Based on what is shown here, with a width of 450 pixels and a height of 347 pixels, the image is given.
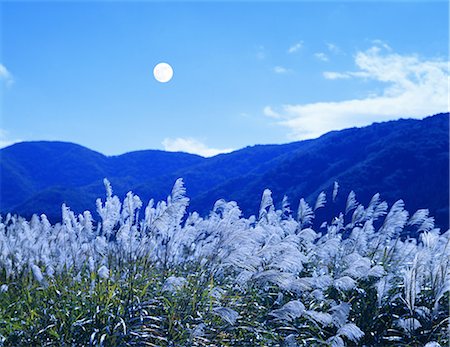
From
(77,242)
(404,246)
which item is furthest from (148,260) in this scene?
(404,246)

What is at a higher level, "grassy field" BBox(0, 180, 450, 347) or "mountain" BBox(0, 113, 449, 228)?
"mountain" BBox(0, 113, 449, 228)

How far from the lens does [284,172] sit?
86312 mm

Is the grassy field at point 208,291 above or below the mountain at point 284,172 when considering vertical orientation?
below

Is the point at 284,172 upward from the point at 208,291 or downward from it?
upward

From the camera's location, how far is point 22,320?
4.23 m

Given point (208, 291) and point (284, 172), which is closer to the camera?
point (208, 291)

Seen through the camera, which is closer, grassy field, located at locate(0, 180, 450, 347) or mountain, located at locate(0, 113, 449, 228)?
grassy field, located at locate(0, 180, 450, 347)

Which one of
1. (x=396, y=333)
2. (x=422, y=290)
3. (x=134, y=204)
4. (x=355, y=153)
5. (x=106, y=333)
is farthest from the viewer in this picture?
(x=355, y=153)

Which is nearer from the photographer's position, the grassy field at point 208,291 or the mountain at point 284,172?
the grassy field at point 208,291

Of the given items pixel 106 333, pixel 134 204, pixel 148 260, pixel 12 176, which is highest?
pixel 12 176

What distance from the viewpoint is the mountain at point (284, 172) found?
6147 centimetres

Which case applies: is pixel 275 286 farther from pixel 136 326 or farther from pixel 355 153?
Answer: pixel 355 153

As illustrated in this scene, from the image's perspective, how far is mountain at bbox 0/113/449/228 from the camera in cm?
6147

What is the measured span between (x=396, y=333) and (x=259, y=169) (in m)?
105
